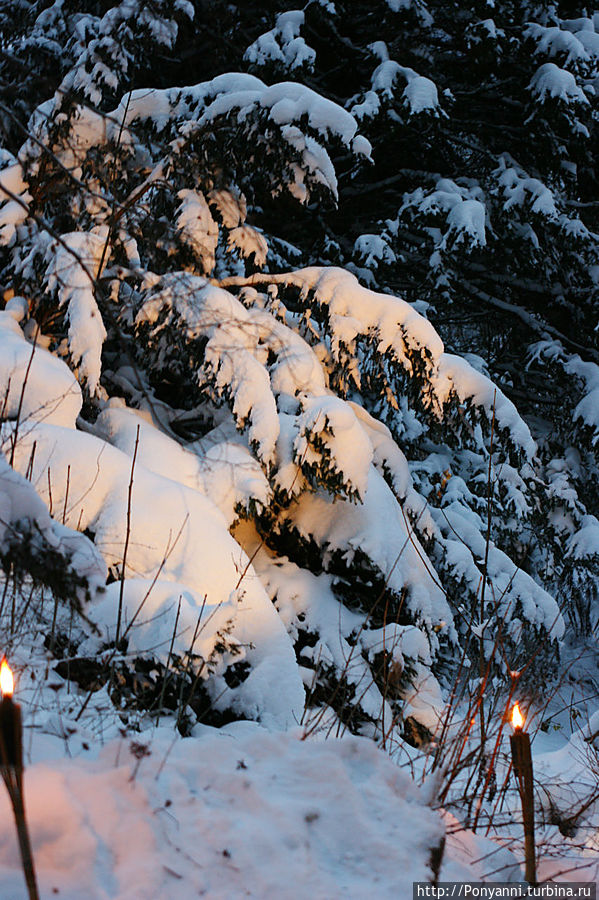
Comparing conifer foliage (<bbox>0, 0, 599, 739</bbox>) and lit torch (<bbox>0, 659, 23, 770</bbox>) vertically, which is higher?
conifer foliage (<bbox>0, 0, 599, 739</bbox>)

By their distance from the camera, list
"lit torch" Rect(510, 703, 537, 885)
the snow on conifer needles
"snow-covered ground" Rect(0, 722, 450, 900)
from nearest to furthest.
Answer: "snow-covered ground" Rect(0, 722, 450, 900) < "lit torch" Rect(510, 703, 537, 885) < the snow on conifer needles

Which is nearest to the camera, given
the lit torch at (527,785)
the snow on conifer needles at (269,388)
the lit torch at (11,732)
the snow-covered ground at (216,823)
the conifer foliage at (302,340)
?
the lit torch at (11,732)

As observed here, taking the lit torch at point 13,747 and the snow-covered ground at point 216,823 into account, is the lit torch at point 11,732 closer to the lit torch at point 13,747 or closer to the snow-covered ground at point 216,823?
the lit torch at point 13,747

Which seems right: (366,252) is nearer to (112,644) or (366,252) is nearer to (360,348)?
(360,348)

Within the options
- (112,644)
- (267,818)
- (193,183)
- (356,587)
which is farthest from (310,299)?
(267,818)

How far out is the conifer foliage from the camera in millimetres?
2902

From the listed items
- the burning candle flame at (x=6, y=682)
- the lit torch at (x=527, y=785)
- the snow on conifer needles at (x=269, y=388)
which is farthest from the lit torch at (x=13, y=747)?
the lit torch at (x=527, y=785)

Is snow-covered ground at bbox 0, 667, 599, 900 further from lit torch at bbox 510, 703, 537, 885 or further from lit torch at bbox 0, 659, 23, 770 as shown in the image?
lit torch at bbox 0, 659, 23, 770

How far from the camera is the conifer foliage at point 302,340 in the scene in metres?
2.90

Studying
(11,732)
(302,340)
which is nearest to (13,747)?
(11,732)

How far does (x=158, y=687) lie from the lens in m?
2.65

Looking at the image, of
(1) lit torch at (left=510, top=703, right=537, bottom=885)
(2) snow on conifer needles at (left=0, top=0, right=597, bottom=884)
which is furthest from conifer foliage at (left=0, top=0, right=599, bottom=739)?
(1) lit torch at (left=510, top=703, right=537, bottom=885)

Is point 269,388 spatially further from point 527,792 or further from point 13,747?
point 13,747

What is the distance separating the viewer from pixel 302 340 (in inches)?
179
